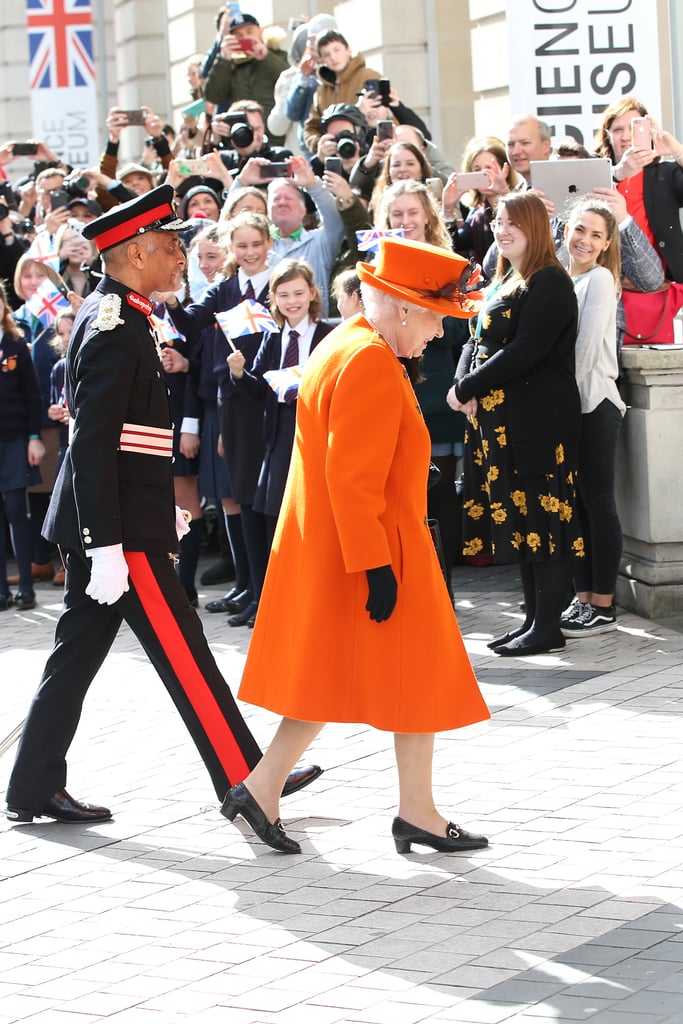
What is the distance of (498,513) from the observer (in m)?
7.43

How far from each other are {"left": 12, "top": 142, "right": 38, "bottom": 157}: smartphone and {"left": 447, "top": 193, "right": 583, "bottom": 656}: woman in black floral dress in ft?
24.0

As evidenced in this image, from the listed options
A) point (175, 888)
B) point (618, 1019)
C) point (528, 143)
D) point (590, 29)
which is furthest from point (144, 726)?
point (590, 29)

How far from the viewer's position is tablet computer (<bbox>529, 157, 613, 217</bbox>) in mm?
8125

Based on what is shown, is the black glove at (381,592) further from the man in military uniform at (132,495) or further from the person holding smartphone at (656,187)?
the person holding smartphone at (656,187)

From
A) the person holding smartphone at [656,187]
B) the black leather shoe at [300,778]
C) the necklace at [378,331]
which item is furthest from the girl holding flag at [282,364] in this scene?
the necklace at [378,331]

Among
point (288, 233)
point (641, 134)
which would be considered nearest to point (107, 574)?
point (641, 134)

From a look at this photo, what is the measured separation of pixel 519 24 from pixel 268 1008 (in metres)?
6.62

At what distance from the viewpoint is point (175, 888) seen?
4.81 m

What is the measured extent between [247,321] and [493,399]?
5.17ft

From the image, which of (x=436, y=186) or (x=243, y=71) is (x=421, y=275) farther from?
(x=243, y=71)

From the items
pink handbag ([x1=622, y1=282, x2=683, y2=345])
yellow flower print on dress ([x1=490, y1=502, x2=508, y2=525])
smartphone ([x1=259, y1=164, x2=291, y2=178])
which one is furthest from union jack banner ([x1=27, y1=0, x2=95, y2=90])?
yellow flower print on dress ([x1=490, y1=502, x2=508, y2=525])

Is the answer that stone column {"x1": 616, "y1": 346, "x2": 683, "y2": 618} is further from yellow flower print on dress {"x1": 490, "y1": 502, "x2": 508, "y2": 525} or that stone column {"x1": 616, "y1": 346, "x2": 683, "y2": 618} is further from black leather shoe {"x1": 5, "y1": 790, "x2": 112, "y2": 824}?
black leather shoe {"x1": 5, "y1": 790, "x2": 112, "y2": 824}

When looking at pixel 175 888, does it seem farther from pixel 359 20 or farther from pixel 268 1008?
pixel 359 20

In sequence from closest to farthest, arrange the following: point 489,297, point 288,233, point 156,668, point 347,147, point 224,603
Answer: point 156,668
point 489,297
point 224,603
point 288,233
point 347,147
